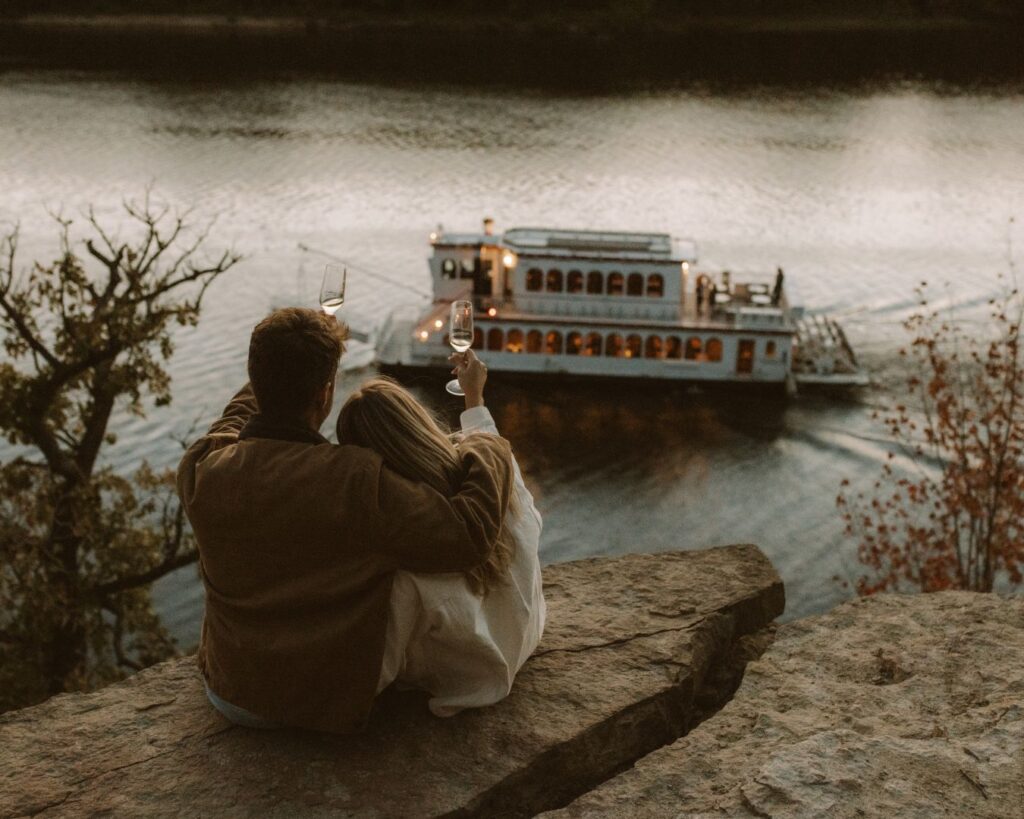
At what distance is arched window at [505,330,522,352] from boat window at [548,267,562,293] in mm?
1687

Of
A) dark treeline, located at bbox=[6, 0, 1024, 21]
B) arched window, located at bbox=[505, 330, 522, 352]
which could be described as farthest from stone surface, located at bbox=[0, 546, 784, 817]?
dark treeline, located at bbox=[6, 0, 1024, 21]

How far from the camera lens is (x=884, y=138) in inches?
2221

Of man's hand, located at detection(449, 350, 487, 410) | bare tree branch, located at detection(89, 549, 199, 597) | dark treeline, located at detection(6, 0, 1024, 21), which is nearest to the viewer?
man's hand, located at detection(449, 350, 487, 410)

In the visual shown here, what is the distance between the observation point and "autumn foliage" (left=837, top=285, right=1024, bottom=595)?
1709 centimetres

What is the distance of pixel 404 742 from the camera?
449cm

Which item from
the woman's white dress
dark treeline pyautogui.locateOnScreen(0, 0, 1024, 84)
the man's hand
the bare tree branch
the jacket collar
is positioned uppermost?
dark treeline pyautogui.locateOnScreen(0, 0, 1024, 84)

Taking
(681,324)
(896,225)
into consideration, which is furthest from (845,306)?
(896,225)

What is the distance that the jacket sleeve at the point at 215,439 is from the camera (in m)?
4.30

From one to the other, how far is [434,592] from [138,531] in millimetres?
13070

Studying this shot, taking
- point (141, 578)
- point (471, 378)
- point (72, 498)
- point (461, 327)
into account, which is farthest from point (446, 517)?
point (141, 578)

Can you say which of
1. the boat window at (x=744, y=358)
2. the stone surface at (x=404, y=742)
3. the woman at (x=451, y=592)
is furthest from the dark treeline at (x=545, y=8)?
the woman at (x=451, y=592)

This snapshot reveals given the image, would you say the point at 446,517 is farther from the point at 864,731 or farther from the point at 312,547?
the point at 864,731

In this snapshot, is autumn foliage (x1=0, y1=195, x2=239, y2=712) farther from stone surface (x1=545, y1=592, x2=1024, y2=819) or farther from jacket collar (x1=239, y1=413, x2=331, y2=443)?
jacket collar (x1=239, y1=413, x2=331, y2=443)

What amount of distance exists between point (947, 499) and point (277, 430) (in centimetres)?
1869
